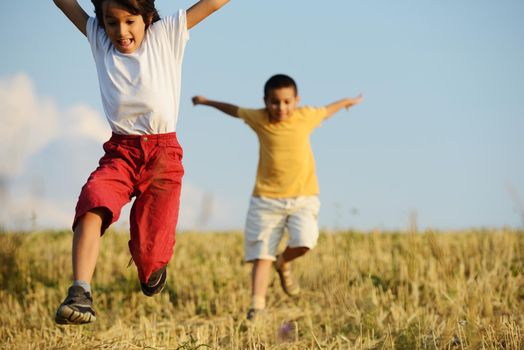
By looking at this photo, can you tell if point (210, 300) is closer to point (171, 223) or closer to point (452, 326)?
point (171, 223)

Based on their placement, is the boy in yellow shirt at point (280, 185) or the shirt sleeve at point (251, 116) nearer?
the boy in yellow shirt at point (280, 185)

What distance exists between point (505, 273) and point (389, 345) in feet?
9.40

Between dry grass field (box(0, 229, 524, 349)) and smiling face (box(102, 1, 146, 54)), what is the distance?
182 cm

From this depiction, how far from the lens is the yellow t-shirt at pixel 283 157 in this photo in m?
6.58

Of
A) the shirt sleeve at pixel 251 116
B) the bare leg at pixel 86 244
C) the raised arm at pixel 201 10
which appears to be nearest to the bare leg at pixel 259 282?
the shirt sleeve at pixel 251 116

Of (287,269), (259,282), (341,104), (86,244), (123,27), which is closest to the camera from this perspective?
(86,244)

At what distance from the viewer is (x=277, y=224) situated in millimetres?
6605

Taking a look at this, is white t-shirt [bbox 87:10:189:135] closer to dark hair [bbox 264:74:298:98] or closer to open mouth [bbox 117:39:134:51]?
open mouth [bbox 117:39:134:51]

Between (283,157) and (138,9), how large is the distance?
8.16ft

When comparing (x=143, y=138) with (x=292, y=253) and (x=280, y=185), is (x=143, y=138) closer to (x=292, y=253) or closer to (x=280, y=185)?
(x=280, y=185)

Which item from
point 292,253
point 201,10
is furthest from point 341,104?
point 201,10

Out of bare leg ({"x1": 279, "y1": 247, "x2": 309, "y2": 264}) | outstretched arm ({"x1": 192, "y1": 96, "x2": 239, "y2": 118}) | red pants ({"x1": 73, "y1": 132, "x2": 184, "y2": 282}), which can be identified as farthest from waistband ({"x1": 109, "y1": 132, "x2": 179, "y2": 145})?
outstretched arm ({"x1": 192, "y1": 96, "x2": 239, "y2": 118})

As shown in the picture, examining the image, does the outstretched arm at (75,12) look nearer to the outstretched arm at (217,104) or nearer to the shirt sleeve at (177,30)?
the shirt sleeve at (177,30)

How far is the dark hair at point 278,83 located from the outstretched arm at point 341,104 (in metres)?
0.74
